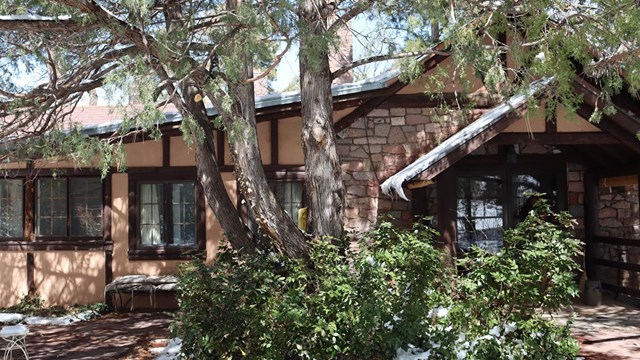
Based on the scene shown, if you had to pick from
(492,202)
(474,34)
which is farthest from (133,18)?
(492,202)

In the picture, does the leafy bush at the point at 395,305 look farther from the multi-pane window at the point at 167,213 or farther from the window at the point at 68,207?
the window at the point at 68,207

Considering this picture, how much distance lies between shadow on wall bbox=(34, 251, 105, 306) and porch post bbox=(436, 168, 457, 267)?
5.65 meters

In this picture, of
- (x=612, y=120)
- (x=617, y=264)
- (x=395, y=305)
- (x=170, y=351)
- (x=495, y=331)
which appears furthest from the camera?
(x=617, y=264)

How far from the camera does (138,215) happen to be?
36.0 feet

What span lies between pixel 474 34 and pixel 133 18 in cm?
368

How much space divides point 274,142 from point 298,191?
0.89m

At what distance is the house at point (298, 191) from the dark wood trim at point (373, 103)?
0.02 m

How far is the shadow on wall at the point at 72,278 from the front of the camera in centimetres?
1098

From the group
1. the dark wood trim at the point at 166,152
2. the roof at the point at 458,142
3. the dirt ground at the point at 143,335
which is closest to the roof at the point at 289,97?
the dark wood trim at the point at 166,152

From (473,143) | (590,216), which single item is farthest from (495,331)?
(590,216)

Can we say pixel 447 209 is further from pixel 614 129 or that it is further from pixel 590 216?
pixel 590 216

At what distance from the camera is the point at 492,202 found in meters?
11.3

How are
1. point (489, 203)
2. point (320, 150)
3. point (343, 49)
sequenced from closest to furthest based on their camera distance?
point (320, 150) → point (343, 49) → point (489, 203)

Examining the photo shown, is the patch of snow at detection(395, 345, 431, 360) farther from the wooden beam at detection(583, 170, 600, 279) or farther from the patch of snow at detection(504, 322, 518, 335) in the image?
the wooden beam at detection(583, 170, 600, 279)
